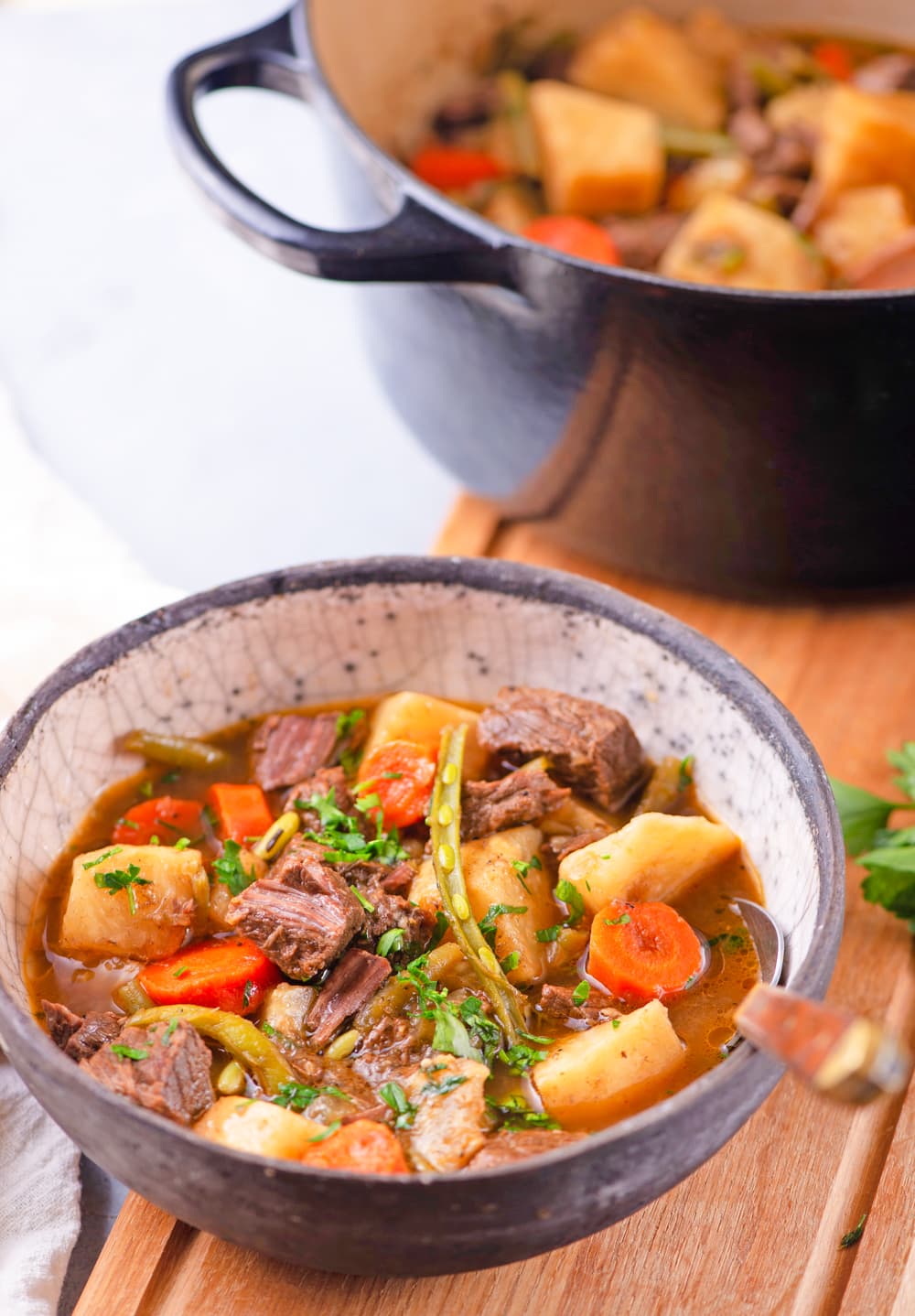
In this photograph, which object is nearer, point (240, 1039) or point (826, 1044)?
point (826, 1044)

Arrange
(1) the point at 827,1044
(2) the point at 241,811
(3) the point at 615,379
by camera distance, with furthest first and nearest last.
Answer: (3) the point at 615,379, (2) the point at 241,811, (1) the point at 827,1044

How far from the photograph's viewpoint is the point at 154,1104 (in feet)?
5.85

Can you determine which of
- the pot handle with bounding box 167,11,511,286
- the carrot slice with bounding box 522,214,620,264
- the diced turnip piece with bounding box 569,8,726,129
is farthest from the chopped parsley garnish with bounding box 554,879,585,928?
the diced turnip piece with bounding box 569,8,726,129

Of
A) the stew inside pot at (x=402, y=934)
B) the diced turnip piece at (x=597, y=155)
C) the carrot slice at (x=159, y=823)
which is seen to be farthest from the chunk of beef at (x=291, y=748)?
the diced turnip piece at (x=597, y=155)

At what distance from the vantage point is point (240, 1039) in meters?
1.90

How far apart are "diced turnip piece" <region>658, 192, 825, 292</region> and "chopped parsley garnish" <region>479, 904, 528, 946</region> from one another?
156 centimetres

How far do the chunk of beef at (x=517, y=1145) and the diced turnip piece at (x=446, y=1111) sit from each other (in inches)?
0.9

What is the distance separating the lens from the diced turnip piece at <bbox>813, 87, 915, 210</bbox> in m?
3.29

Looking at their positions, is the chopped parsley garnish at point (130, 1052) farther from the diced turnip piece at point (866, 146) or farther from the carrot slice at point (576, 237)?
the diced turnip piece at point (866, 146)

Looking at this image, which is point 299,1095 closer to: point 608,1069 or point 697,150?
point 608,1069

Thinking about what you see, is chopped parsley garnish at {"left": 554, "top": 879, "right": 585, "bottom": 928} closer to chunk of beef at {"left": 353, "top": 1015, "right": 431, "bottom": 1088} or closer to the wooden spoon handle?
chunk of beef at {"left": 353, "top": 1015, "right": 431, "bottom": 1088}

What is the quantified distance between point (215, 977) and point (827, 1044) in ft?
2.91

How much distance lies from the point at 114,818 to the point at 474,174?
76.4 inches

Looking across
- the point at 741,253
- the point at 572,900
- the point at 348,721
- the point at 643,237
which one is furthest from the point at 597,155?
the point at 572,900
